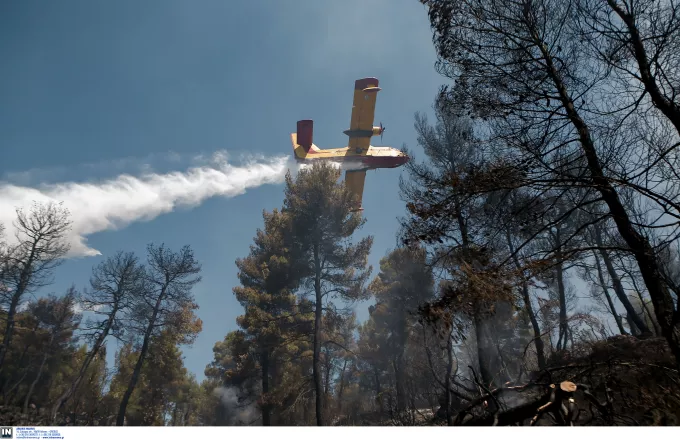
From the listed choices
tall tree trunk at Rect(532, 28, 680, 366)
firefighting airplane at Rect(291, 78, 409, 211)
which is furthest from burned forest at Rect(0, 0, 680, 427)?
firefighting airplane at Rect(291, 78, 409, 211)

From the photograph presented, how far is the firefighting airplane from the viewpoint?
22531 mm

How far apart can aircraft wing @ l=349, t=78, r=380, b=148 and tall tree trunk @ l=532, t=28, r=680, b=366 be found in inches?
707

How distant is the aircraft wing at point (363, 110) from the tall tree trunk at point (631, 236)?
1795 centimetres

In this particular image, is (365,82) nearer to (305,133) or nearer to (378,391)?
(305,133)

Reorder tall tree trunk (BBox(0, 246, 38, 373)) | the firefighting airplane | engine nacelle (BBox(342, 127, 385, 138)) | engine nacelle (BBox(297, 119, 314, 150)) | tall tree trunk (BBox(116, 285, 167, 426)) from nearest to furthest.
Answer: tall tree trunk (BBox(0, 246, 38, 373)), tall tree trunk (BBox(116, 285, 167, 426)), the firefighting airplane, engine nacelle (BBox(342, 127, 385, 138)), engine nacelle (BBox(297, 119, 314, 150))

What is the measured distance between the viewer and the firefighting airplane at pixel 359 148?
22531 mm

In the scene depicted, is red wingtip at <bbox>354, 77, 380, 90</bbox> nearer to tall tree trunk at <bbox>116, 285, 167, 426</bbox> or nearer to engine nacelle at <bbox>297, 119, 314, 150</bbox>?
engine nacelle at <bbox>297, 119, 314, 150</bbox>

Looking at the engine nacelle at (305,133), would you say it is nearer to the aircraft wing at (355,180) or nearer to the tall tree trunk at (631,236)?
the aircraft wing at (355,180)

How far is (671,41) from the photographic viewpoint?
3.86m

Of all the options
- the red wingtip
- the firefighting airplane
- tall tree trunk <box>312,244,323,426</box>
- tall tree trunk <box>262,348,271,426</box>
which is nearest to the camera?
tall tree trunk <box>312,244,323,426</box>

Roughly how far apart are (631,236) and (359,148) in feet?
70.7

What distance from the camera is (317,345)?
1300 cm

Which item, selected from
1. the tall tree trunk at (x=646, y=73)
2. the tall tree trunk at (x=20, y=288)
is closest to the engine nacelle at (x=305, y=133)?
the tall tree trunk at (x=20, y=288)
